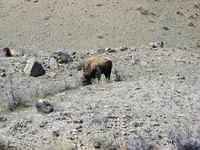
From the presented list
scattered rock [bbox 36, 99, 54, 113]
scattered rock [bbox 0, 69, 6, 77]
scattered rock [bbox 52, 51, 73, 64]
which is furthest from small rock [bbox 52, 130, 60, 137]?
scattered rock [bbox 52, 51, 73, 64]

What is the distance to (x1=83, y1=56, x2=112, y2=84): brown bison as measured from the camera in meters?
15.1

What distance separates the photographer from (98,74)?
15312 mm

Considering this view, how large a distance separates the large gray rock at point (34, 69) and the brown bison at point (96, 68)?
6.12 feet

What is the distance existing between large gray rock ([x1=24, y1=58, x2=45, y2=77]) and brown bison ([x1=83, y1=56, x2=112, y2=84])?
1.87 m

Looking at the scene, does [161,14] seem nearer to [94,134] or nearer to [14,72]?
[14,72]

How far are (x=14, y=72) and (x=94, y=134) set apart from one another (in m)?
7.23

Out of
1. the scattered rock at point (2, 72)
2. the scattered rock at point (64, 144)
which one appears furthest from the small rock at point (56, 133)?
the scattered rock at point (2, 72)

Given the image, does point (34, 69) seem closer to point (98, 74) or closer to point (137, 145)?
point (98, 74)

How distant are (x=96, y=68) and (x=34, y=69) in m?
2.36

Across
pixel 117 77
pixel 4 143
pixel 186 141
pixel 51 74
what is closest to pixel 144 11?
pixel 51 74

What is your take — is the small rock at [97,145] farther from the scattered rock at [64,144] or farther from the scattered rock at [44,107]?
the scattered rock at [44,107]

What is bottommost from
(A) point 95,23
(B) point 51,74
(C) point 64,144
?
(A) point 95,23

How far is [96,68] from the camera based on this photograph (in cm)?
1526

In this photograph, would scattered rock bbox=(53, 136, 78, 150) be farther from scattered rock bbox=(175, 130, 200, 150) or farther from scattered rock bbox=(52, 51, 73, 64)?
scattered rock bbox=(52, 51, 73, 64)
